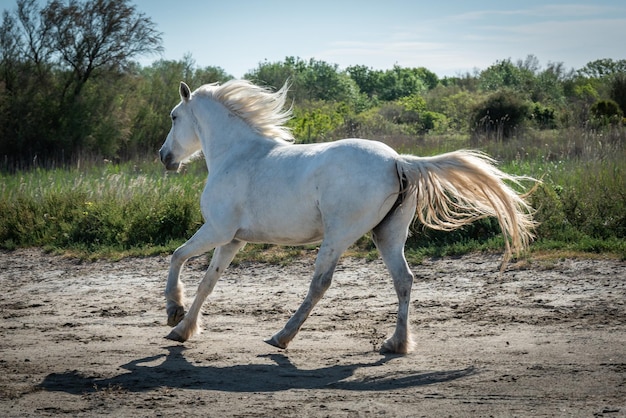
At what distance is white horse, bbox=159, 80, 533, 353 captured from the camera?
6492 mm

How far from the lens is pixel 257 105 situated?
7.86 metres

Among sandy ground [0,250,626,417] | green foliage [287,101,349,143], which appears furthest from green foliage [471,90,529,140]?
sandy ground [0,250,626,417]

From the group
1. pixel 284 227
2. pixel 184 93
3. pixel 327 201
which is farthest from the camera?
pixel 184 93

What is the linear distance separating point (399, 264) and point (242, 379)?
5.57 ft

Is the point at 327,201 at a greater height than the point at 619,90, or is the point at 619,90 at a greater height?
the point at 619,90

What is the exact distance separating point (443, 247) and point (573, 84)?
35.3 m

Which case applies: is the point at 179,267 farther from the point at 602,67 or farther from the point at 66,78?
the point at 602,67

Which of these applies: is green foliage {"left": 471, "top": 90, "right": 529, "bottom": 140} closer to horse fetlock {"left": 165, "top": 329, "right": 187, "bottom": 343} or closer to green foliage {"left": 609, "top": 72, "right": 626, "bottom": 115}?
green foliage {"left": 609, "top": 72, "right": 626, "bottom": 115}

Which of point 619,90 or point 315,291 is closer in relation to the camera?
point 315,291

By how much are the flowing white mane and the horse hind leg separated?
1.59m

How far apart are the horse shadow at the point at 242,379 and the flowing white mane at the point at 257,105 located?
2.46 meters

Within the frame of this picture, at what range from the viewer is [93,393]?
554cm

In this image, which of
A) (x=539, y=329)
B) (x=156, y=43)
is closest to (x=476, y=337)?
(x=539, y=329)

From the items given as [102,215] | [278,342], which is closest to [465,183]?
[278,342]
